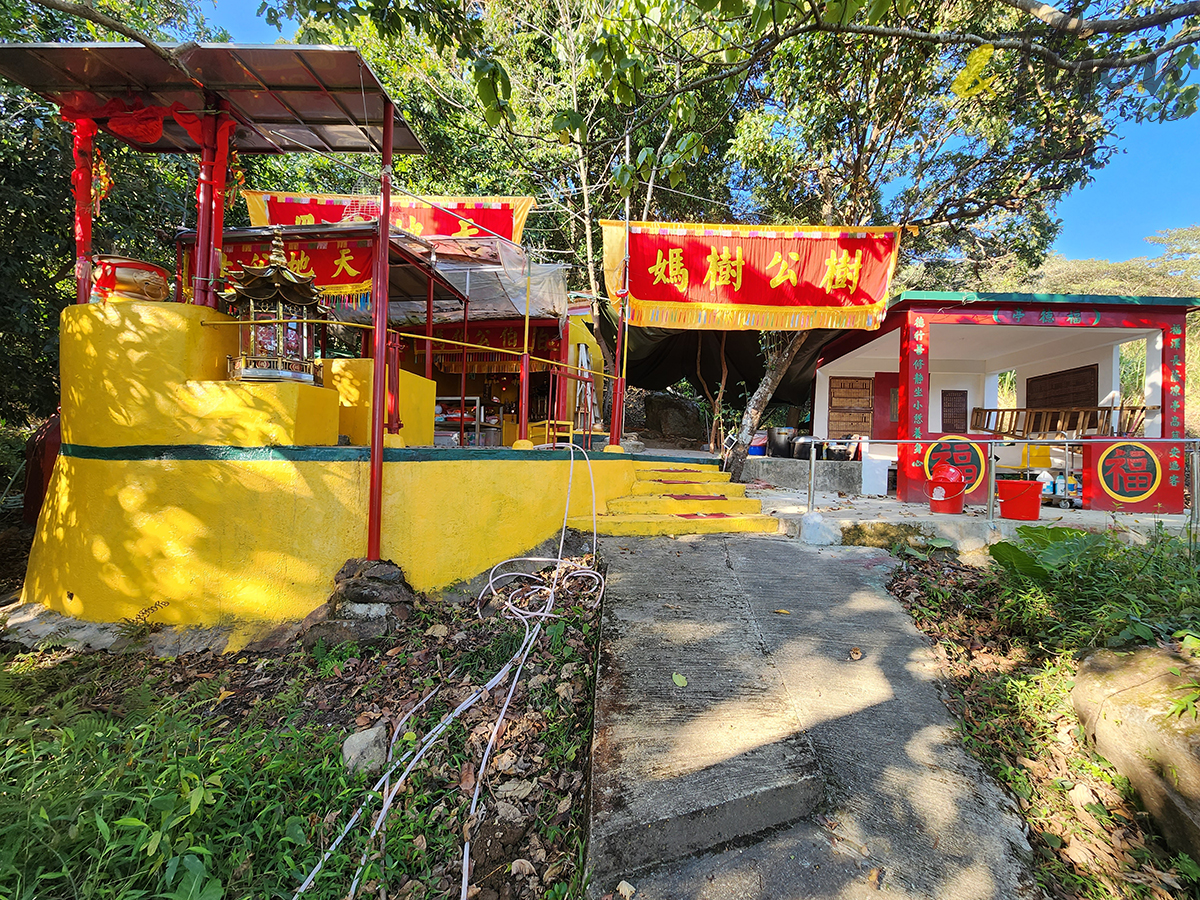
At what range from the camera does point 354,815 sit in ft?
8.20

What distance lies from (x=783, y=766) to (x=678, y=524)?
280 centimetres

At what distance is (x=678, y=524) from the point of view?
5.00m

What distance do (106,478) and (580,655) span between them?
3.94 meters

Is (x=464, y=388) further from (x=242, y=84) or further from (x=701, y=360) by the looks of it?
(x=701, y=360)

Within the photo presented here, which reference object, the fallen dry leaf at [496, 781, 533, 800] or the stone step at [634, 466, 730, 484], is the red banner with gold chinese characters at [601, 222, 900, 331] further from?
the fallen dry leaf at [496, 781, 533, 800]

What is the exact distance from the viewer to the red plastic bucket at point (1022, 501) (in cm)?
525

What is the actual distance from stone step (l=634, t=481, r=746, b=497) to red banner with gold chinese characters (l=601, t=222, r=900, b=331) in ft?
7.15

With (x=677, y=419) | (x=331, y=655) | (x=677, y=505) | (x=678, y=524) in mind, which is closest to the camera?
(x=331, y=655)

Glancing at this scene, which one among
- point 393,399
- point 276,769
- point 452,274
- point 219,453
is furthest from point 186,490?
point 452,274

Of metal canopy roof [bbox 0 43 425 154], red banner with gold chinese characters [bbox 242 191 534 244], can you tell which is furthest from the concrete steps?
red banner with gold chinese characters [bbox 242 191 534 244]

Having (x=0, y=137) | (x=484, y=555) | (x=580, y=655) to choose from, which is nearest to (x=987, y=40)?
(x=580, y=655)

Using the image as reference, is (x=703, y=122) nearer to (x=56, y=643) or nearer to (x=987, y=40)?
(x=987, y=40)

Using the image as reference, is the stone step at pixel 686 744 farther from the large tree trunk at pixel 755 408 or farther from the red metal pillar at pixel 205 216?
the large tree trunk at pixel 755 408

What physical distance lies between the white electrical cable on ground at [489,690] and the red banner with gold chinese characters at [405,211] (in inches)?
184
